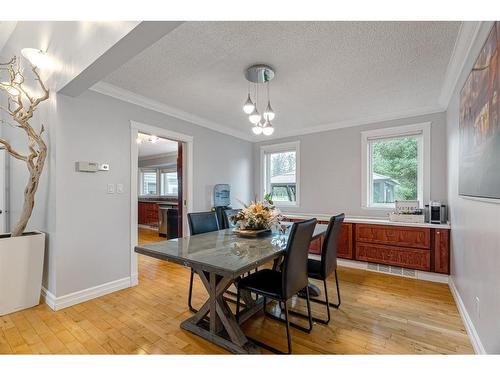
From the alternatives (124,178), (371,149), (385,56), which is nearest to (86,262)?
(124,178)

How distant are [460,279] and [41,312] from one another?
159 inches

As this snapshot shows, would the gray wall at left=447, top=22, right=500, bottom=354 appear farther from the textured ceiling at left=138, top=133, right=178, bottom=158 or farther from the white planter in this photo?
the textured ceiling at left=138, top=133, right=178, bottom=158

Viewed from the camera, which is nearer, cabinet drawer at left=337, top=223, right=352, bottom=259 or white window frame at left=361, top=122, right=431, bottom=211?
white window frame at left=361, top=122, right=431, bottom=211

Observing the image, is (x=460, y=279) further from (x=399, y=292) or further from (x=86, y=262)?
(x=86, y=262)

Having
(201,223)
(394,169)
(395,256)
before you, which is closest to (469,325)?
(395,256)

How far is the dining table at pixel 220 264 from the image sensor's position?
1.57 m

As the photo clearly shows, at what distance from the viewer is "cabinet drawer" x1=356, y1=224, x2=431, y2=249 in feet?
10.5

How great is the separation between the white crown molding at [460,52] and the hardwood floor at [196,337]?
2273 millimetres

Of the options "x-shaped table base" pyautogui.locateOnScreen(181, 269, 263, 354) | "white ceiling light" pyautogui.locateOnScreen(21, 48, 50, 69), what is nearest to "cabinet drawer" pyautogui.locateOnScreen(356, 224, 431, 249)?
"x-shaped table base" pyautogui.locateOnScreen(181, 269, 263, 354)

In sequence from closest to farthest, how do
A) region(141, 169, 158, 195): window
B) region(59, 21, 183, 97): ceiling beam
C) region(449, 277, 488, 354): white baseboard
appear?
region(59, 21, 183, 97): ceiling beam
region(449, 277, 488, 354): white baseboard
region(141, 169, 158, 195): window

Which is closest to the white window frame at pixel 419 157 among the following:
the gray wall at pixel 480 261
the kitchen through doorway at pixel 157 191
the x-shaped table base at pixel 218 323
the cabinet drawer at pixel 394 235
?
the cabinet drawer at pixel 394 235

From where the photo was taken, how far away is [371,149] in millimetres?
4012

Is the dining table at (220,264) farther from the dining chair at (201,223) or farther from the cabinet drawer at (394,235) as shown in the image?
the cabinet drawer at (394,235)

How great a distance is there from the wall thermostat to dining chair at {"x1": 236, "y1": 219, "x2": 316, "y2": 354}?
1969 mm
